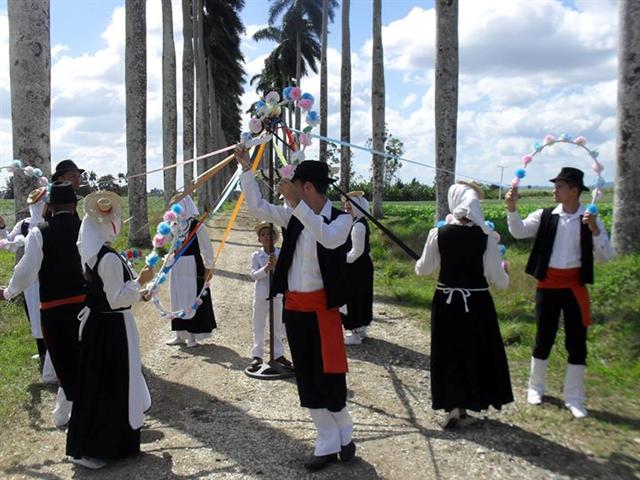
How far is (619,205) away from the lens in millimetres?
9391

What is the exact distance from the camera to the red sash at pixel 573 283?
563 cm

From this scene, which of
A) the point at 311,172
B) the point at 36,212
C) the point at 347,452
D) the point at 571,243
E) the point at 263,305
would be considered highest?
the point at 311,172

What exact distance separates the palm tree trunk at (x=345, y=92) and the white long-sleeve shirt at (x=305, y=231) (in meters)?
19.0

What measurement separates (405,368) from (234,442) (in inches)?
109

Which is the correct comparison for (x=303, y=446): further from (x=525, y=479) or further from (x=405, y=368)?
(x=405, y=368)

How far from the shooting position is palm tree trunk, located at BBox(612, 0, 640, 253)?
29.7 feet

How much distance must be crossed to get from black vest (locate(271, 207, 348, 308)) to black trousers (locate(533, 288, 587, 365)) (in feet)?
7.45

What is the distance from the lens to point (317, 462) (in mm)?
4574

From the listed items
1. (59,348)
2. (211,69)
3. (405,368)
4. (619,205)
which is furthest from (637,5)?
(211,69)

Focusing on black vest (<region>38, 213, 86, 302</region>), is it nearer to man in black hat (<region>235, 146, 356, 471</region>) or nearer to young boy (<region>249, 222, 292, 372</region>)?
man in black hat (<region>235, 146, 356, 471</region>)

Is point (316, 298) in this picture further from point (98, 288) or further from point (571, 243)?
point (571, 243)

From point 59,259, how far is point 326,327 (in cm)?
267

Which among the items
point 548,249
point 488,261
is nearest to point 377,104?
point 548,249

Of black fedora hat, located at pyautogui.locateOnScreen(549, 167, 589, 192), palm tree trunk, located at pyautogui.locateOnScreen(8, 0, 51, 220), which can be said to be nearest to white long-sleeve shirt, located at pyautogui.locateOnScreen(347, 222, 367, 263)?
black fedora hat, located at pyautogui.locateOnScreen(549, 167, 589, 192)
